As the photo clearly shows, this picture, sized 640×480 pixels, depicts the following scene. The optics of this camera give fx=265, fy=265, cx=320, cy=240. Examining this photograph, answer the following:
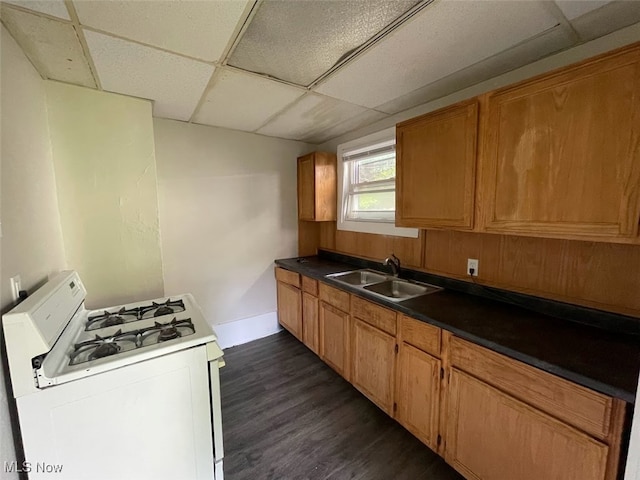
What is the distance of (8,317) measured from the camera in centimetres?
89

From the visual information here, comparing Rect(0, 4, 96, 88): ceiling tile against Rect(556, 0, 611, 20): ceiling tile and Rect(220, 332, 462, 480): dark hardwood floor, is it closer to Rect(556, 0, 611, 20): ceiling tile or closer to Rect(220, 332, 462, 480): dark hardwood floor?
Rect(556, 0, 611, 20): ceiling tile

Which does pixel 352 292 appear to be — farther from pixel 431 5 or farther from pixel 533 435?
pixel 431 5

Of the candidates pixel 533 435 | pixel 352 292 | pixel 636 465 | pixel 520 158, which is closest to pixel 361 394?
pixel 352 292

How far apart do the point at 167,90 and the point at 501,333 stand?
2445 millimetres

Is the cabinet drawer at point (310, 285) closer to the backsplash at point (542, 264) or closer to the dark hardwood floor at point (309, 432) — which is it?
the dark hardwood floor at point (309, 432)

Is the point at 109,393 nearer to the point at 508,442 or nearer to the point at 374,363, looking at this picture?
the point at 374,363

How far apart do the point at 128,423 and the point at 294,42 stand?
1841 mm

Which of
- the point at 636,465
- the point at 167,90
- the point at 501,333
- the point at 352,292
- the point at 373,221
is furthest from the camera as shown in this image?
the point at 373,221

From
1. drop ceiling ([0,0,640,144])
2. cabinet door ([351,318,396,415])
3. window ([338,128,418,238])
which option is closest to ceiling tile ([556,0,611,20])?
drop ceiling ([0,0,640,144])

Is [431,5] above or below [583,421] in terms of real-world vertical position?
above

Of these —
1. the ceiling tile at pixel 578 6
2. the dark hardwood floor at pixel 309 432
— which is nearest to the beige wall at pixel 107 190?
the dark hardwood floor at pixel 309 432

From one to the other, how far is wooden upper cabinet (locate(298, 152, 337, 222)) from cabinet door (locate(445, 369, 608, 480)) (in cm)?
199

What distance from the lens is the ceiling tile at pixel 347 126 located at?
2318mm

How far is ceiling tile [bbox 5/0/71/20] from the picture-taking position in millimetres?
1014
